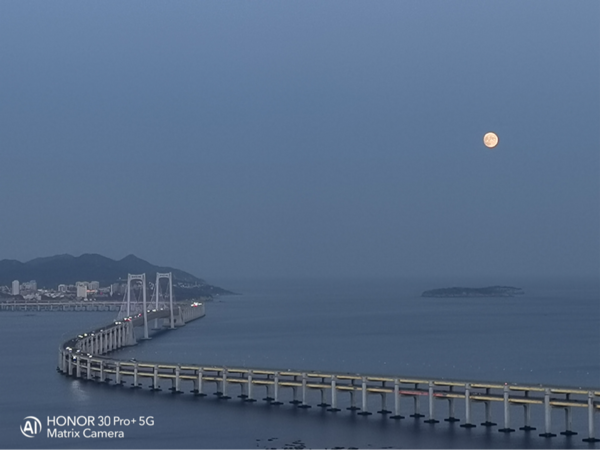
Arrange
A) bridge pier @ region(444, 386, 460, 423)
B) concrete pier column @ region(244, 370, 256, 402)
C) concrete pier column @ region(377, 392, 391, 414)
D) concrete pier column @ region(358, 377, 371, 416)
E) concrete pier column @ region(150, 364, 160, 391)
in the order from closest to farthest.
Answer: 1. bridge pier @ region(444, 386, 460, 423)
2. concrete pier column @ region(358, 377, 371, 416)
3. concrete pier column @ region(377, 392, 391, 414)
4. concrete pier column @ region(244, 370, 256, 402)
5. concrete pier column @ region(150, 364, 160, 391)

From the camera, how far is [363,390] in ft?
102

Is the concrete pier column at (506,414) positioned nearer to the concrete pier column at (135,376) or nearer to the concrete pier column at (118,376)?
the concrete pier column at (135,376)

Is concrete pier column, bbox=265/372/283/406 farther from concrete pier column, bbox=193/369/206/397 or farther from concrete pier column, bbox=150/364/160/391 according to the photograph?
concrete pier column, bbox=150/364/160/391

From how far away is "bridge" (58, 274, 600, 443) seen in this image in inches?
1095

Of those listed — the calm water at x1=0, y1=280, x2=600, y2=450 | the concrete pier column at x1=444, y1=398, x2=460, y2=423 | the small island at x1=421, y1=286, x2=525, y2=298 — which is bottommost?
the small island at x1=421, y1=286, x2=525, y2=298

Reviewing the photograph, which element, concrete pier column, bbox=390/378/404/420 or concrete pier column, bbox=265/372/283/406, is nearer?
concrete pier column, bbox=390/378/404/420

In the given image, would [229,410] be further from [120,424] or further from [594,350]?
[594,350]

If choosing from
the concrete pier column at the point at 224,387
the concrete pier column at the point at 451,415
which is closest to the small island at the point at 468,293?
the concrete pier column at the point at 224,387

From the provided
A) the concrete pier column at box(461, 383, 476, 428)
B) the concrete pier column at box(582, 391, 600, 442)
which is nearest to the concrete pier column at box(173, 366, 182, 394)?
the concrete pier column at box(461, 383, 476, 428)

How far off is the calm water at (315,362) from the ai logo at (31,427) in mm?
343

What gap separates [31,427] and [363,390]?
10522mm

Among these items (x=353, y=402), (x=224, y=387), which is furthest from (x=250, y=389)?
(x=353, y=402)

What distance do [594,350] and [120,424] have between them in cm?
3767

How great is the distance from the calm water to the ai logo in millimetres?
343
